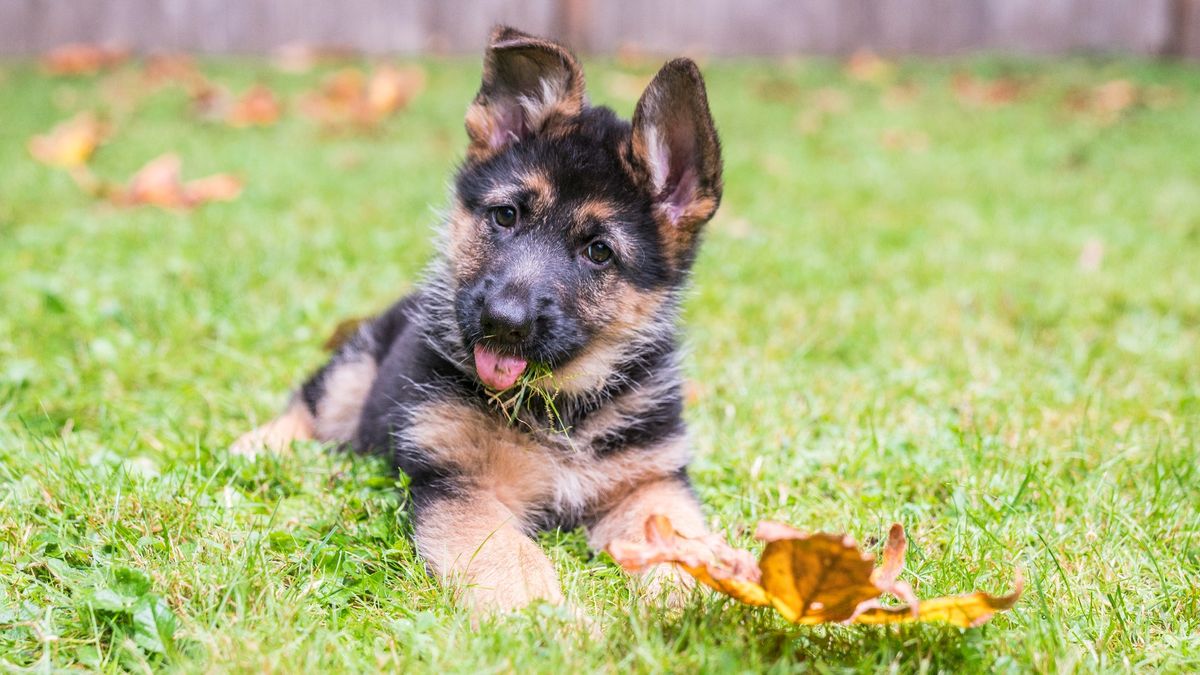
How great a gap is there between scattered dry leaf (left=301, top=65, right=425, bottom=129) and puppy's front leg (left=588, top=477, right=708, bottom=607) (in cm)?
805

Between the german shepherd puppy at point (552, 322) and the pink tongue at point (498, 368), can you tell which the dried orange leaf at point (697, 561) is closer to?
the german shepherd puppy at point (552, 322)

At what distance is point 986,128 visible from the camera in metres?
10.8

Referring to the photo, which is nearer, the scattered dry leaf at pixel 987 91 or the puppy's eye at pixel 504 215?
the puppy's eye at pixel 504 215

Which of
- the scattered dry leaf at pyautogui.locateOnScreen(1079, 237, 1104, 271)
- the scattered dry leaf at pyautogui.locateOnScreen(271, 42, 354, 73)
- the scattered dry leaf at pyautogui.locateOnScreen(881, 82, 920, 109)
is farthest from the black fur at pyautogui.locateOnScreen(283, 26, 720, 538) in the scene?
the scattered dry leaf at pyautogui.locateOnScreen(271, 42, 354, 73)

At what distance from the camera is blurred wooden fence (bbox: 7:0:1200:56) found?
14.1 metres

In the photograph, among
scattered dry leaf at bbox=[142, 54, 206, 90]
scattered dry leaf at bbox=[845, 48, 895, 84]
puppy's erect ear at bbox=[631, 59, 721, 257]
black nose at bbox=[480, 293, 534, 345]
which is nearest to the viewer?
black nose at bbox=[480, 293, 534, 345]

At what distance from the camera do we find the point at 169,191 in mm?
7113

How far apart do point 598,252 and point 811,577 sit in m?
1.39

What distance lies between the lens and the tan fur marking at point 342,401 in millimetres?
3904

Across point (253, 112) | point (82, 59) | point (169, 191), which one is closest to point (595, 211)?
point (169, 191)

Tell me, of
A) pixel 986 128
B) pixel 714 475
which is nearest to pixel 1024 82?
pixel 986 128

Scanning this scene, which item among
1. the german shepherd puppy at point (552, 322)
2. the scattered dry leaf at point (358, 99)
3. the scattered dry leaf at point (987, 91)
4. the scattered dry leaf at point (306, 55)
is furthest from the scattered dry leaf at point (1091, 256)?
the scattered dry leaf at point (306, 55)

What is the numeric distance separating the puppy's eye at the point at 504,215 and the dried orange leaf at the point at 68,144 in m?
6.39

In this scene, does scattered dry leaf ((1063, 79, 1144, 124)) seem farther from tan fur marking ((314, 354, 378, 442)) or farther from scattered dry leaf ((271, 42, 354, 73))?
tan fur marking ((314, 354, 378, 442))
